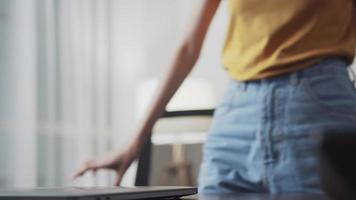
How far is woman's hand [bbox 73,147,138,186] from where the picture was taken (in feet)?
2.94

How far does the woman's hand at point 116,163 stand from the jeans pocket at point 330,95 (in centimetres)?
30

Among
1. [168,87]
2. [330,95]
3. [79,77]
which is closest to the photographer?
[330,95]

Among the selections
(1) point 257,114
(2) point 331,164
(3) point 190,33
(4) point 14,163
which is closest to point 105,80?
(4) point 14,163

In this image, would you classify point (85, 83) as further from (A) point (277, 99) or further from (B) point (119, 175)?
(A) point (277, 99)

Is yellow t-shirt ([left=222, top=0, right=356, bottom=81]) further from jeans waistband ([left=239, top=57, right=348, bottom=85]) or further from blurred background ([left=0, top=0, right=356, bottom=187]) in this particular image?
blurred background ([left=0, top=0, right=356, bottom=187])

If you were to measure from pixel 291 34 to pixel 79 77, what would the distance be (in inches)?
73.9

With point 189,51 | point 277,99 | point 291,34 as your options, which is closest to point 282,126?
point 277,99

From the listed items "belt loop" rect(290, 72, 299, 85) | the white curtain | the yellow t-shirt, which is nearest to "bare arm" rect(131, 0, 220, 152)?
the yellow t-shirt

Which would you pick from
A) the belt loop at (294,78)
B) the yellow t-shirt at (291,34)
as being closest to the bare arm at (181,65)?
the yellow t-shirt at (291,34)

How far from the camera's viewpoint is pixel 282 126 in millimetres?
830

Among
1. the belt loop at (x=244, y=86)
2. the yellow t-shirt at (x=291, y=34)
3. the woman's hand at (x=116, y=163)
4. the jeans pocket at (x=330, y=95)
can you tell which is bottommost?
the woman's hand at (x=116, y=163)

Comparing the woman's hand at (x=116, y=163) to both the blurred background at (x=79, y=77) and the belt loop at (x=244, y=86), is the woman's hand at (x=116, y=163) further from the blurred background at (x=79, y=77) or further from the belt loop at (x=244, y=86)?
the blurred background at (x=79, y=77)

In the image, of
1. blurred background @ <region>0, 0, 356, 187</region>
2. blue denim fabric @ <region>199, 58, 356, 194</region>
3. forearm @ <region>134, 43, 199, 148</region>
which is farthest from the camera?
blurred background @ <region>0, 0, 356, 187</region>

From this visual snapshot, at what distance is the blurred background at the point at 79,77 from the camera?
7.53ft
